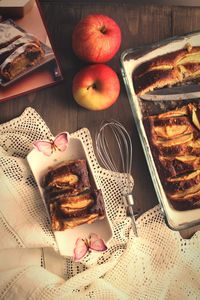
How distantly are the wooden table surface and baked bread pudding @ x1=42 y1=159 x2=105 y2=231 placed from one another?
0.11 m

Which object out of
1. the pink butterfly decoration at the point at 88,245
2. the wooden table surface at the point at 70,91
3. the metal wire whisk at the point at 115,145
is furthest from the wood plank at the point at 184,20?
the pink butterfly decoration at the point at 88,245

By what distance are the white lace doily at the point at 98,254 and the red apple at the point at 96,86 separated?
9 cm

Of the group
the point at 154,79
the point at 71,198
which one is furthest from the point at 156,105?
the point at 71,198

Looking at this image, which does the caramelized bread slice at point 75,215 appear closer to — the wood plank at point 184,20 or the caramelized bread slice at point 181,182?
the caramelized bread slice at point 181,182

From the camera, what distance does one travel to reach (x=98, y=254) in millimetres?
933

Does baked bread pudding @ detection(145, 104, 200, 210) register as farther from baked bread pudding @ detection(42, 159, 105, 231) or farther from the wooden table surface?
baked bread pudding @ detection(42, 159, 105, 231)

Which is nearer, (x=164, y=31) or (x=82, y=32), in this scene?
(x=82, y=32)

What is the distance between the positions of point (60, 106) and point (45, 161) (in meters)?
0.14

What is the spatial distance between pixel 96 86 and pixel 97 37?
10 centimetres

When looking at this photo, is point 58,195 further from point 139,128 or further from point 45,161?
point 139,128

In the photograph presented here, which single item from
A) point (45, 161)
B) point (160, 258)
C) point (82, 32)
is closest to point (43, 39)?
point (82, 32)

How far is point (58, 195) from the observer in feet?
2.91

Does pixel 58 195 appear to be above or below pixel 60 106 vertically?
below

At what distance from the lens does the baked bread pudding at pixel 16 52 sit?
3.00 ft
